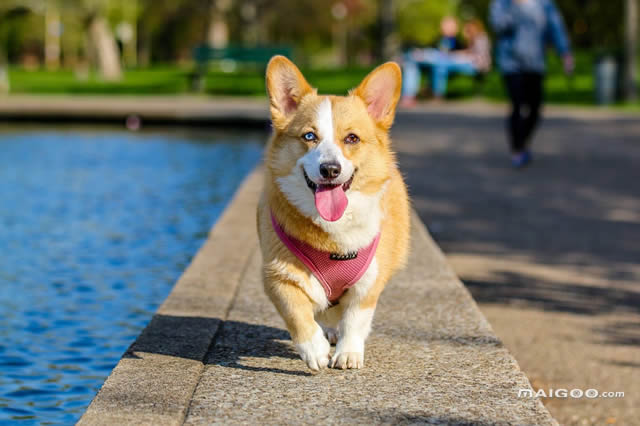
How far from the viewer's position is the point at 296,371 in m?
4.20

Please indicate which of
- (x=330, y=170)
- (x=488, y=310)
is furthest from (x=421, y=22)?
(x=330, y=170)

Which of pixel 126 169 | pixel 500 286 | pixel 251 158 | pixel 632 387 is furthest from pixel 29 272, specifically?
pixel 251 158

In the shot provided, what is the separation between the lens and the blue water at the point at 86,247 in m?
5.33

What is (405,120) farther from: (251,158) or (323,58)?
(323,58)

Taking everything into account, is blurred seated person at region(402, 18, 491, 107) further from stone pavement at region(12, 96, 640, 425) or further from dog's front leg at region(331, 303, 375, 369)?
dog's front leg at region(331, 303, 375, 369)

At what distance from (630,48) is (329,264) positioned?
62.9 ft

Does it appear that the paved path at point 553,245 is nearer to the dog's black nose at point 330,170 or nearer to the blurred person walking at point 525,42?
the blurred person walking at point 525,42

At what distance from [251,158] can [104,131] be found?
201 inches

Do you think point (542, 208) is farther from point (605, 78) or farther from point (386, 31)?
point (386, 31)

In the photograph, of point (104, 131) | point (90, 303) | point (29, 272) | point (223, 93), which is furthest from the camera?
point (223, 93)

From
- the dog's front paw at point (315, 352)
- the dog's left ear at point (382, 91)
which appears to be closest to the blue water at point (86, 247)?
the dog's front paw at point (315, 352)

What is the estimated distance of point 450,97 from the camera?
82.9 ft

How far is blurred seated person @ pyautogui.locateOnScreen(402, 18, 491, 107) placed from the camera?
2406cm

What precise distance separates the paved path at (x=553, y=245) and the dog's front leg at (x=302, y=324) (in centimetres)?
131
